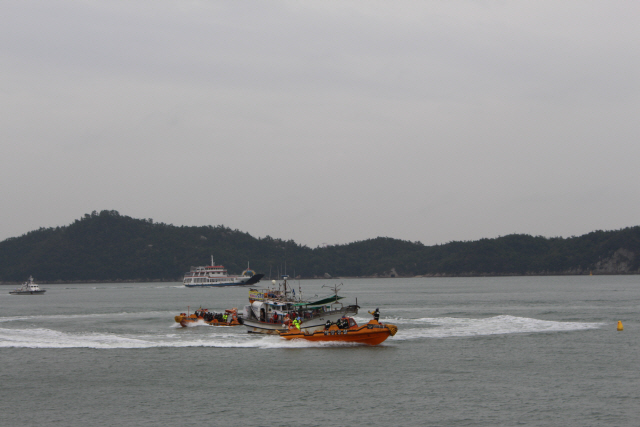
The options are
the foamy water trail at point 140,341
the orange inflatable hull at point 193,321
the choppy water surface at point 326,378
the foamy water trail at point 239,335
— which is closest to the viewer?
the choppy water surface at point 326,378

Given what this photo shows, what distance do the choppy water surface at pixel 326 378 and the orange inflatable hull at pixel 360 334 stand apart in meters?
0.67

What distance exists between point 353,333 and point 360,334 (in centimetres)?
50

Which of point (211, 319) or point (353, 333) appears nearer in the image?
point (353, 333)

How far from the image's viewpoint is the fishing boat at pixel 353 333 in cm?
4716

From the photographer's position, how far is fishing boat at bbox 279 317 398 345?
4716 centimetres

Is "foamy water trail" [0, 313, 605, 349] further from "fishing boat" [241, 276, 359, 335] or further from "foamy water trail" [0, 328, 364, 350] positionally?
"fishing boat" [241, 276, 359, 335]

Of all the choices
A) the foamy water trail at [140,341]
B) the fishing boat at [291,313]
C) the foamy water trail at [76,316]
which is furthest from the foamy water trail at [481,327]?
the foamy water trail at [76,316]

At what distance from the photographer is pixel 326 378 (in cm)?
3697

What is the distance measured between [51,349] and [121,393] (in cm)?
1871

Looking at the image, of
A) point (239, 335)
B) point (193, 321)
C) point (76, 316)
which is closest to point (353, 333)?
point (239, 335)

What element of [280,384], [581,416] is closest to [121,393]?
[280,384]

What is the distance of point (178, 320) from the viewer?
66.1 meters

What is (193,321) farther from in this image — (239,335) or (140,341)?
(140,341)

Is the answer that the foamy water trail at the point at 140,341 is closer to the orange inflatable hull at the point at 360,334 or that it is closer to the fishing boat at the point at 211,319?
the orange inflatable hull at the point at 360,334
